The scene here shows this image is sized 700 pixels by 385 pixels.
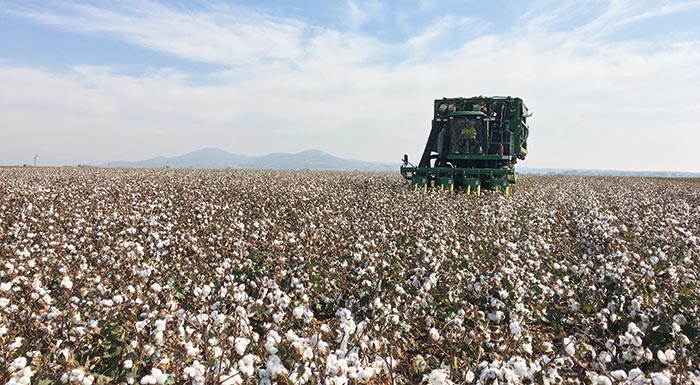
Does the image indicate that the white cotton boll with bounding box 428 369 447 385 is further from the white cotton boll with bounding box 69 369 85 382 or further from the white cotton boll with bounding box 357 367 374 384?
the white cotton boll with bounding box 69 369 85 382

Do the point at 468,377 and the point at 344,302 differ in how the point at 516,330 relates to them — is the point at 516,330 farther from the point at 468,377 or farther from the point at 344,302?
the point at 344,302

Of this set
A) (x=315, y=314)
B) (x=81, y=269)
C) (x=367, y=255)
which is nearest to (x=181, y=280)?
(x=81, y=269)

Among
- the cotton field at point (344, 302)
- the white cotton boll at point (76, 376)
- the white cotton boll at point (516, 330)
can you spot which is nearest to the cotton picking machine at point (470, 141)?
the cotton field at point (344, 302)

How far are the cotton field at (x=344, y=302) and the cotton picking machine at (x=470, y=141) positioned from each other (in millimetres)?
7251

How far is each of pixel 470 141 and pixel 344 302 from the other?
1419 centimetres

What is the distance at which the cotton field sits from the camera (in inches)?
125

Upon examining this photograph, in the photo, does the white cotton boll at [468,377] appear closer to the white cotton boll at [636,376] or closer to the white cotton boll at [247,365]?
the white cotton boll at [636,376]

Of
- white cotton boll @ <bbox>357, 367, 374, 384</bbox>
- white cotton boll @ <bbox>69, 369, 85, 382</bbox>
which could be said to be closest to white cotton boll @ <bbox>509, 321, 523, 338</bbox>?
white cotton boll @ <bbox>357, 367, 374, 384</bbox>

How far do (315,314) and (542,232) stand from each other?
553cm

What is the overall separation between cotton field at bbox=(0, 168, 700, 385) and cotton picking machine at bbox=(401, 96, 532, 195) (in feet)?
23.8

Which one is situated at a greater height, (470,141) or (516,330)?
(470,141)

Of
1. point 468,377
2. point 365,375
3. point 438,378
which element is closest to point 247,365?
point 365,375

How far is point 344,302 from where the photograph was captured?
5.68 m

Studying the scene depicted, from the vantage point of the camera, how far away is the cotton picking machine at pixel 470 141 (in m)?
18.1
